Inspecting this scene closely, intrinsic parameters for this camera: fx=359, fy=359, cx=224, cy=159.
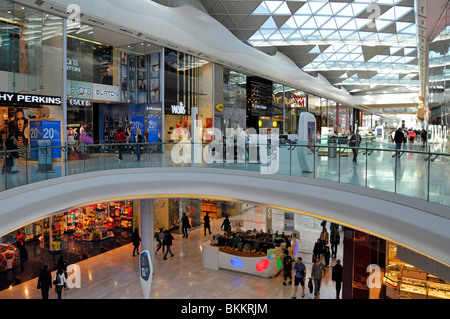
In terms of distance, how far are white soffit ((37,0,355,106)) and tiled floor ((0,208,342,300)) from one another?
11433 millimetres

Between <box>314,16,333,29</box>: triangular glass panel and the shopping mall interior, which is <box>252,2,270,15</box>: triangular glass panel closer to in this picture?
the shopping mall interior

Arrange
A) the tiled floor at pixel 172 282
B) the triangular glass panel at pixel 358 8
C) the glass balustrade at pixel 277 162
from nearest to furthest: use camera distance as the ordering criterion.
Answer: the glass balustrade at pixel 277 162 → the tiled floor at pixel 172 282 → the triangular glass panel at pixel 358 8

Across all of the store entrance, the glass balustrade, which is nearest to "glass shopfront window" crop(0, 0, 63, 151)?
the glass balustrade

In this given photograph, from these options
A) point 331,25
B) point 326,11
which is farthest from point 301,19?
point 331,25

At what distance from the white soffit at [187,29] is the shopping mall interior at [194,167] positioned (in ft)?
0.34

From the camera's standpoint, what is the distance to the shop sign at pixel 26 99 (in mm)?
14352

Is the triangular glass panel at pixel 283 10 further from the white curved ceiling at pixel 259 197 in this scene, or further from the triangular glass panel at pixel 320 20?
the white curved ceiling at pixel 259 197

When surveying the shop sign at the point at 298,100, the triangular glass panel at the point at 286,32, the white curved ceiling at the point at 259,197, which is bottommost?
the white curved ceiling at the point at 259,197

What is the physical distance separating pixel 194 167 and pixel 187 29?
11985 mm

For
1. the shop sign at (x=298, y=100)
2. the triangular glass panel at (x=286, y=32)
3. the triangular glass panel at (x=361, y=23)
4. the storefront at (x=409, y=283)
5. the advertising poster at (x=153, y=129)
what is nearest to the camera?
the storefront at (x=409, y=283)

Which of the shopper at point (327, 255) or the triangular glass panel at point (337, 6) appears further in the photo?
the triangular glass panel at point (337, 6)

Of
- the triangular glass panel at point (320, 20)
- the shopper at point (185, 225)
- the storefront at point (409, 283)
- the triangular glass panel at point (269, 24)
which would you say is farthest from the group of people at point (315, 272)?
the triangular glass panel at point (320, 20)

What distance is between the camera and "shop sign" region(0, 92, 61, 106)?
14352 millimetres

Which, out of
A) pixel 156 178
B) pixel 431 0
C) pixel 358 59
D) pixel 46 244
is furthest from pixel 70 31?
pixel 358 59
